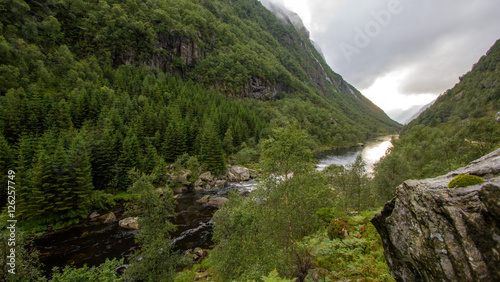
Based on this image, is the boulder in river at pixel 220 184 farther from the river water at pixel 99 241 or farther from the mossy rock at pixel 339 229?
the mossy rock at pixel 339 229

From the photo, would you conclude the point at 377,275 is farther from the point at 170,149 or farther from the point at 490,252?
the point at 170,149

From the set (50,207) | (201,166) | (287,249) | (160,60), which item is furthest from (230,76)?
(287,249)

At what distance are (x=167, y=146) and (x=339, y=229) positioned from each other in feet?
189

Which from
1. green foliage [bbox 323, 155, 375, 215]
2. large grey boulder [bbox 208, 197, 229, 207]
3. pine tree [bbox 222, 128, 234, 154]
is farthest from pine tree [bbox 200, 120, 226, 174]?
green foliage [bbox 323, 155, 375, 215]

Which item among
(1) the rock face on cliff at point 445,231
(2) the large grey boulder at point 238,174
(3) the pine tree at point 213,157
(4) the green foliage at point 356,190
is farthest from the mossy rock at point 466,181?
(3) the pine tree at point 213,157

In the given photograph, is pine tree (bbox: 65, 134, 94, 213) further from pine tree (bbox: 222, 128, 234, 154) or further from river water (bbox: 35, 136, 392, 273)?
pine tree (bbox: 222, 128, 234, 154)

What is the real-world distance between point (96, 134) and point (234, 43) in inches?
6985

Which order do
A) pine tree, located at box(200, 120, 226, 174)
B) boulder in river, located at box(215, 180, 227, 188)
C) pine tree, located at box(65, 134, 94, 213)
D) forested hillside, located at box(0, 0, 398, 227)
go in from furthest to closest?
1. pine tree, located at box(200, 120, 226, 174)
2. boulder in river, located at box(215, 180, 227, 188)
3. forested hillside, located at box(0, 0, 398, 227)
4. pine tree, located at box(65, 134, 94, 213)

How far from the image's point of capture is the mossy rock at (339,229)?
13.3m

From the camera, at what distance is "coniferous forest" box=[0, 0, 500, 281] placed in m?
12.2

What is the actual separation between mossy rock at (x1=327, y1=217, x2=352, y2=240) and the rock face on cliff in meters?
7.23

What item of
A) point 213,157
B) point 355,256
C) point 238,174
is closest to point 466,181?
point 355,256

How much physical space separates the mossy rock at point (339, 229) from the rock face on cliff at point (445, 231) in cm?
723

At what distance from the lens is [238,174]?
57.7 meters
